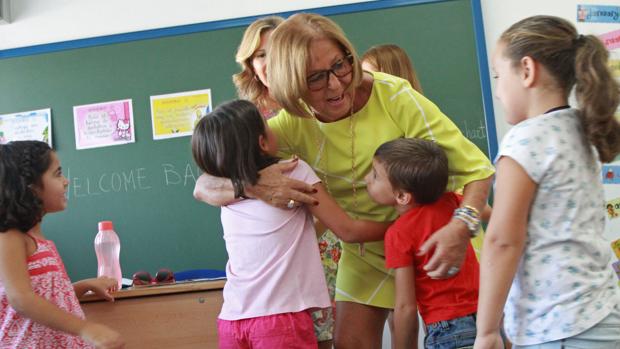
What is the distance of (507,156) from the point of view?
1278 millimetres

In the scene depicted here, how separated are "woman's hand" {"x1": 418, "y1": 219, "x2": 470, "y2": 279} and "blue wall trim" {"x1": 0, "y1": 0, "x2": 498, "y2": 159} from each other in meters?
1.97

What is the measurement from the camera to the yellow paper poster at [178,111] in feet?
11.9

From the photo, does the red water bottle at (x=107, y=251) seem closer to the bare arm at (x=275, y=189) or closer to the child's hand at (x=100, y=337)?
the child's hand at (x=100, y=337)

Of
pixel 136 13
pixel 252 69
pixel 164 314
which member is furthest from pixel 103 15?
pixel 164 314

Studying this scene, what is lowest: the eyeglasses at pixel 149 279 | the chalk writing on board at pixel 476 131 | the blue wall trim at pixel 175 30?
the eyeglasses at pixel 149 279

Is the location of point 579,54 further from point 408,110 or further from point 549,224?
point 408,110

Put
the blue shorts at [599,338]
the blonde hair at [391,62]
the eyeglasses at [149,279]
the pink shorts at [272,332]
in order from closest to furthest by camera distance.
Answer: the blue shorts at [599,338], the pink shorts at [272,332], the eyeglasses at [149,279], the blonde hair at [391,62]

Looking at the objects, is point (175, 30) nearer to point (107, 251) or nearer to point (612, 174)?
point (107, 251)

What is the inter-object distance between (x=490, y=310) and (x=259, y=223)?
0.65m

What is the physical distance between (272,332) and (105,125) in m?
2.43

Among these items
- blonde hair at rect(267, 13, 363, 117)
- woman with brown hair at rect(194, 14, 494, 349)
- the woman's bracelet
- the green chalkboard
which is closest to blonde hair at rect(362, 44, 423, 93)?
the green chalkboard

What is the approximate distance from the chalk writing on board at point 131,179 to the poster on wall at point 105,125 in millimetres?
173

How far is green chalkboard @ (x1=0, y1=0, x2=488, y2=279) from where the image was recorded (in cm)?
348

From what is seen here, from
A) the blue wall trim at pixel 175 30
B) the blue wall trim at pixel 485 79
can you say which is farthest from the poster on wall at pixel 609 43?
the blue wall trim at pixel 175 30
